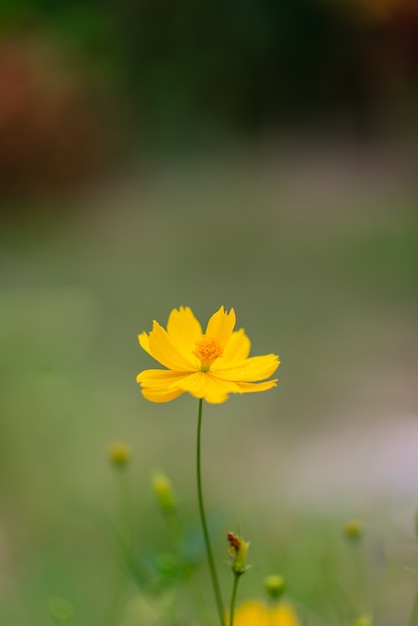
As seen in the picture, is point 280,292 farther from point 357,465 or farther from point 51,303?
point 357,465

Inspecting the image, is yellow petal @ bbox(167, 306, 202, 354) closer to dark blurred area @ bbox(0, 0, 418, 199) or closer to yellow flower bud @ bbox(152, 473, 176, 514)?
yellow flower bud @ bbox(152, 473, 176, 514)

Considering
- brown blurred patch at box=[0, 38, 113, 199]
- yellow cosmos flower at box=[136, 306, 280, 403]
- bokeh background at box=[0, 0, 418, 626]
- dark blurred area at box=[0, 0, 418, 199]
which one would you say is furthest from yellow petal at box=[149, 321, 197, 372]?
dark blurred area at box=[0, 0, 418, 199]

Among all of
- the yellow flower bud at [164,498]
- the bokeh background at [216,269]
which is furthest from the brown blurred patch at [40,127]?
the yellow flower bud at [164,498]

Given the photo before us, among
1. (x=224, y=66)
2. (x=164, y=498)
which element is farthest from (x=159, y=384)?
(x=224, y=66)

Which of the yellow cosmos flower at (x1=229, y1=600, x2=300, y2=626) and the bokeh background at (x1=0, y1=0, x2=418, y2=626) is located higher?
the bokeh background at (x1=0, y1=0, x2=418, y2=626)

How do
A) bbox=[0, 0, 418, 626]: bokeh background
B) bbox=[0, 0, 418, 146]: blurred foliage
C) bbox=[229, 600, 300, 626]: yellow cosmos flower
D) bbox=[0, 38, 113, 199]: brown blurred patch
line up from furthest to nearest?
bbox=[0, 0, 418, 146]: blurred foliage
bbox=[0, 38, 113, 199]: brown blurred patch
bbox=[0, 0, 418, 626]: bokeh background
bbox=[229, 600, 300, 626]: yellow cosmos flower

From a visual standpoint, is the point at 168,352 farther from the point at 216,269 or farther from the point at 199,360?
the point at 216,269
